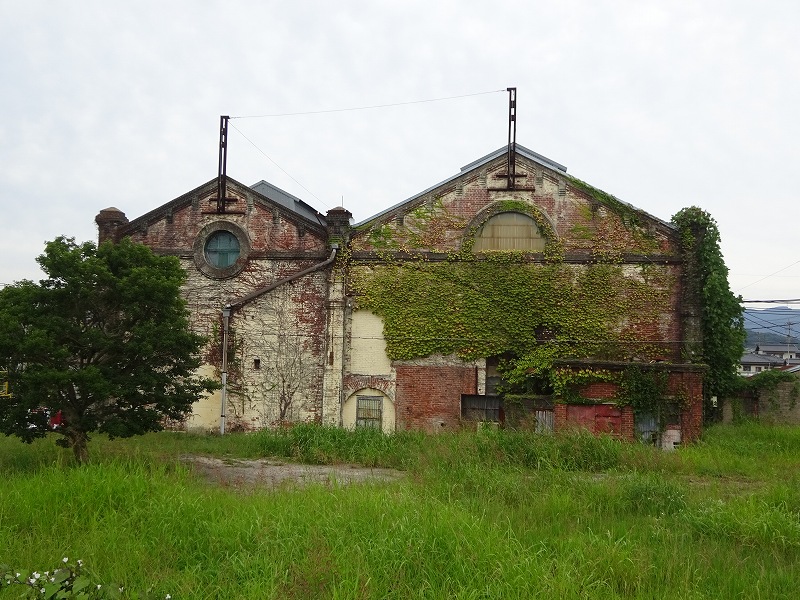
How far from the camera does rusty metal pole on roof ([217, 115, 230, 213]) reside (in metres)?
19.2

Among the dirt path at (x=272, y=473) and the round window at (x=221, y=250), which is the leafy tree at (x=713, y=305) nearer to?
the dirt path at (x=272, y=473)

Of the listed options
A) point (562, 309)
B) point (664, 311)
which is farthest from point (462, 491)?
point (664, 311)

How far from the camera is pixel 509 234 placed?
59.7ft

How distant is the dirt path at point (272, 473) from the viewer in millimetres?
10166

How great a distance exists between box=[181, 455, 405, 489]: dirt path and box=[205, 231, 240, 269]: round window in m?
7.16

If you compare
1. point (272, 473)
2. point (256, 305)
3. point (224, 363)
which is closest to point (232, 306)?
point (256, 305)

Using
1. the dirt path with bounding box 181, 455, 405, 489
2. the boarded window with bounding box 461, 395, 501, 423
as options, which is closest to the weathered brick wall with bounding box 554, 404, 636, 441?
the boarded window with bounding box 461, 395, 501, 423

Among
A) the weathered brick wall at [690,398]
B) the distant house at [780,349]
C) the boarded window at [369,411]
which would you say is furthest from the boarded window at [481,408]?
the distant house at [780,349]

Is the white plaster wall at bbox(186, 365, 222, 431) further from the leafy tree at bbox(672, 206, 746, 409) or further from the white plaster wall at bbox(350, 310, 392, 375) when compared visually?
the leafy tree at bbox(672, 206, 746, 409)

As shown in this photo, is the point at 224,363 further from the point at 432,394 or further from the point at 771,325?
the point at 771,325

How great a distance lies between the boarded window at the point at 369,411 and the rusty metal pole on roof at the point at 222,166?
6995 mm

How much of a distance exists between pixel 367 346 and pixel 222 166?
6.85m

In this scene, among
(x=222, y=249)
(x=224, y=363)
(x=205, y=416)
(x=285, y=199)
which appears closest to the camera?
(x=224, y=363)

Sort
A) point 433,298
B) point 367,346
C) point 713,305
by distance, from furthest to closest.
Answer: point 367,346
point 433,298
point 713,305
